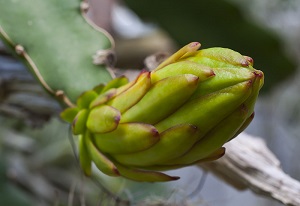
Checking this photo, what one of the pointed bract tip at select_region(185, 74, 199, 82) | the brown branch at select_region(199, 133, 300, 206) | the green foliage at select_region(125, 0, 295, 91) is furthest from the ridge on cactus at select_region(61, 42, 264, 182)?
the green foliage at select_region(125, 0, 295, 91)

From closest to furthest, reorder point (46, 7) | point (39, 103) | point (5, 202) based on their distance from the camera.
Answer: point (46, 7) → point (39, 103) → point (5, 202)

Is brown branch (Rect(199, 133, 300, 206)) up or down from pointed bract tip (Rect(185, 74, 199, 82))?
down

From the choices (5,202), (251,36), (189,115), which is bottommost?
(5,202)

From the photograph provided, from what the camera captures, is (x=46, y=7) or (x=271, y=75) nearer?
(x=46, y=7)

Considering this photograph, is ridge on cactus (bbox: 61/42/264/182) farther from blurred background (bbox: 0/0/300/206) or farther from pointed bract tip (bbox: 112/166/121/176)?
blurred background (bbox: 0/0/300/206)

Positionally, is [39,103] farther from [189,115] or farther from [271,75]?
[271,75]

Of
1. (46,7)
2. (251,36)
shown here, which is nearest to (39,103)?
(46,7)

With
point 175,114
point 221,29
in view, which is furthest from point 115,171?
point 221,29
